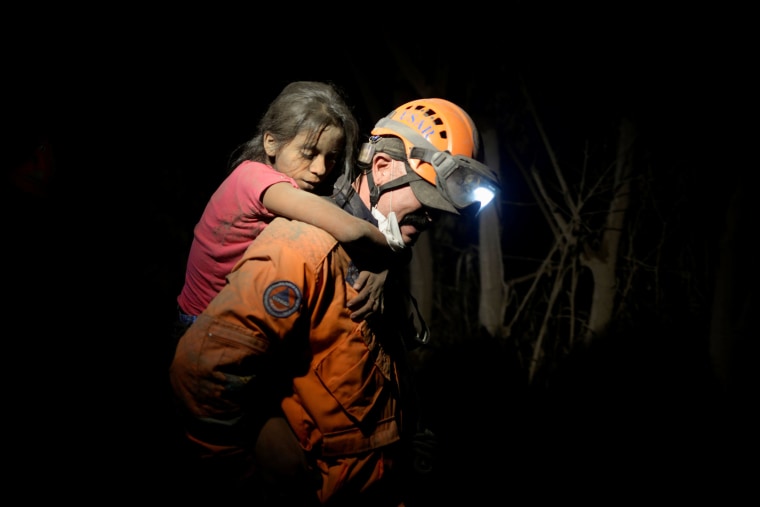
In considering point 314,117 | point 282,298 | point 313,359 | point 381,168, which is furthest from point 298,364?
point 314,117

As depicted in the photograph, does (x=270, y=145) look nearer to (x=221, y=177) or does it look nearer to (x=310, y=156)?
(x=310, y=156)

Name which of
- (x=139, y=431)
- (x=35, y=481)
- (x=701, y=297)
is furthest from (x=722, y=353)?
(x=35, y=481)

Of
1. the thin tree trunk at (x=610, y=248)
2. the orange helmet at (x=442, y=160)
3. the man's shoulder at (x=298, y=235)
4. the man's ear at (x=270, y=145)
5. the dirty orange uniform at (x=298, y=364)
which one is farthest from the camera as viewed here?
the thin tree trunk at (x=610, y=248)

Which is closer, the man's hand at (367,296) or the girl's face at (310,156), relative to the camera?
the man's hand at (367,296)

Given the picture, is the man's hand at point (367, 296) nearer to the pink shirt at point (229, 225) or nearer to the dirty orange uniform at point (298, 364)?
the dirty orange uniform at point (298, 364)

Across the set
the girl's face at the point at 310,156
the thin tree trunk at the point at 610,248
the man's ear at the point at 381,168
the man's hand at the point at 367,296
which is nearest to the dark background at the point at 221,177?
the thin tree trunk at the point at 610,248

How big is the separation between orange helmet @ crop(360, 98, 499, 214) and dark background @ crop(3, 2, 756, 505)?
2.48 meters

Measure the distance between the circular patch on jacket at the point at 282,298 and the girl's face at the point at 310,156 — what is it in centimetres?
91

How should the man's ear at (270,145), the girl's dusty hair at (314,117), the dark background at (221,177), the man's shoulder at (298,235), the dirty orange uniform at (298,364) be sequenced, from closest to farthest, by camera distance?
the dirty orange uniform at (298,364) → the man's shoulder at (298,235) → the girl's dusty hair at (314,117) → the man's ear at (270,145) → the dark background at (221,177)

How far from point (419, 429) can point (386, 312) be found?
676mm

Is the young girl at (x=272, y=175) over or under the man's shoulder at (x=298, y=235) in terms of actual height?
over

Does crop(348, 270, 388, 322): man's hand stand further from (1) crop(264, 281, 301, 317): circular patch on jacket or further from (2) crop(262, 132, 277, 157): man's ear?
(2) crop(262, 132, 277, 157): man's ear

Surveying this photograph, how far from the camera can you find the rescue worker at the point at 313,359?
1466mm

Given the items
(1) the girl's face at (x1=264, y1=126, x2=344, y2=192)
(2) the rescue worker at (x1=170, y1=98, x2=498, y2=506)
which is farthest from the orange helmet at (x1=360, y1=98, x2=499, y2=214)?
(1) the girl's face at (x1=264, y1=126, x2=344, y2=192)
